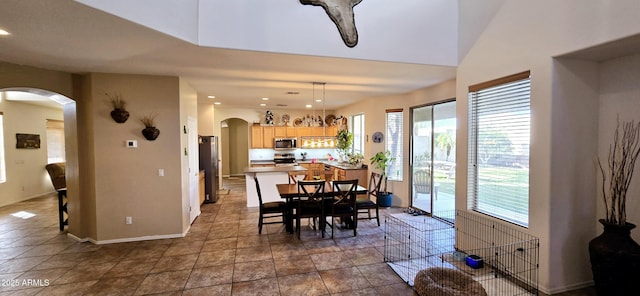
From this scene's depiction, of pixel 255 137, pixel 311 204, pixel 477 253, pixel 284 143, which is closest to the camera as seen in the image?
pixel 477 253

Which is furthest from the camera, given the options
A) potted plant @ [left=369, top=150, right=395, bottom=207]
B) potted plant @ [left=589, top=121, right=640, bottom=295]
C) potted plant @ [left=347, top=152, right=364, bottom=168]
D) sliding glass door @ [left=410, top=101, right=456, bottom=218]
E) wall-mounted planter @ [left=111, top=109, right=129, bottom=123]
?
potted plant @ [left=347, top=152, right=364, bottom=168]

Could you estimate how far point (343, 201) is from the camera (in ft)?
14.1

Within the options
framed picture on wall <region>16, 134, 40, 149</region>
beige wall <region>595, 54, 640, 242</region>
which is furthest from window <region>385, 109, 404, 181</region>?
framed picture on wall <region>16, 134, 40, 149</region>

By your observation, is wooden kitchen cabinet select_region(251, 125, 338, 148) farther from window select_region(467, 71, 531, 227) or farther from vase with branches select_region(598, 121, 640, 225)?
vase with branches select_region(598, 121, 640, 225)

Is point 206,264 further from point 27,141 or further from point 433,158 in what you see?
point 27,141

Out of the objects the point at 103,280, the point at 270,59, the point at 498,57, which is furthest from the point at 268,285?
the point at 498,57

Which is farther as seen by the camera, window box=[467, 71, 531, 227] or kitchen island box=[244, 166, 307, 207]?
kitchen island box=[244, 166, 307, 207]

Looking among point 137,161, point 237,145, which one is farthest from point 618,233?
point 237,145

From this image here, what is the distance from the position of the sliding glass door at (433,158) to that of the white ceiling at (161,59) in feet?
2.05

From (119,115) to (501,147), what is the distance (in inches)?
200

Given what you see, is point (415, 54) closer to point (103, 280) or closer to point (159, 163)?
point (159, 163)

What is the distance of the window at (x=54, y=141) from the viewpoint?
26.3 feet

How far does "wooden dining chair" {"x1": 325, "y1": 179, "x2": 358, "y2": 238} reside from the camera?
422 centimetres

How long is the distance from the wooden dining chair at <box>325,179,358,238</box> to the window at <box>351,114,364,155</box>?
348cm
